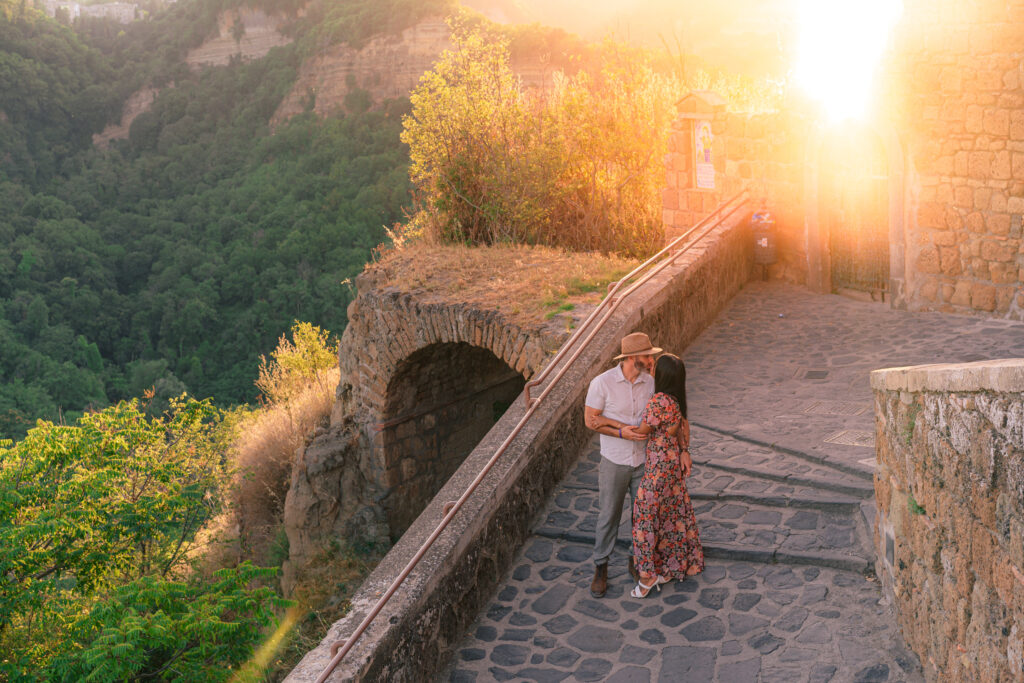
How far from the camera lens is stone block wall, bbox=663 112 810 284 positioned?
11.9 m

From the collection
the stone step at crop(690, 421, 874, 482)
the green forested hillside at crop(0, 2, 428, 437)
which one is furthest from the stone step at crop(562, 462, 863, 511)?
the green forested hillside at crop(0, 2, 428, 437)

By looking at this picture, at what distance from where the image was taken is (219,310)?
158 ft

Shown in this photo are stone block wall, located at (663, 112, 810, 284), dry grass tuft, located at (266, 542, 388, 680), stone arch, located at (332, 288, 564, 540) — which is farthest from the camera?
stone arch, located at (332, 288, 564, 540)

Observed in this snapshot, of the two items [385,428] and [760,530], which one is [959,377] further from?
[385,428]

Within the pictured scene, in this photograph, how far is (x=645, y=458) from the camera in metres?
5.20

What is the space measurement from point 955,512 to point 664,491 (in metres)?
Answer: 1.69

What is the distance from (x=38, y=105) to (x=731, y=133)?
6622 cm

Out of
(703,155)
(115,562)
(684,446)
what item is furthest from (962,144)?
(115,562)

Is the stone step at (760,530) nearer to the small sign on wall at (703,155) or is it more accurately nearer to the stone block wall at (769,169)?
the stone block wall at (769,169)

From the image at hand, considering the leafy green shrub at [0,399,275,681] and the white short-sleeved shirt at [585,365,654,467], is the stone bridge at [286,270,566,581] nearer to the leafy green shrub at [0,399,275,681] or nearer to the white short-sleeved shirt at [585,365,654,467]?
the leafy green shrub at [0,399,275,681]

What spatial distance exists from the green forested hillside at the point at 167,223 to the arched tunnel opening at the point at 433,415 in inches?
1014

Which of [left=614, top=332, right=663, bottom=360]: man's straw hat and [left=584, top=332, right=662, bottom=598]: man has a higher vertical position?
[left=614, top=332, right=663, bottom=360]: man's straw hat

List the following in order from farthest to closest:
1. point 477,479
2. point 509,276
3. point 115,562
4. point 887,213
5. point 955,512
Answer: point 115,562, point 509,276, point 887,213, point 477,479, point 955,512

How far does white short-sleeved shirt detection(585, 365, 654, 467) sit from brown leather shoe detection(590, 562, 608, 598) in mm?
670
